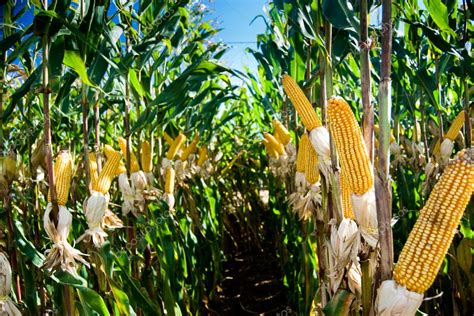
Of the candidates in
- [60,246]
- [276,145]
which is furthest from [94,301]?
[276,145]

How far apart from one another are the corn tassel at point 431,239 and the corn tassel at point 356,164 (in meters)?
0.14

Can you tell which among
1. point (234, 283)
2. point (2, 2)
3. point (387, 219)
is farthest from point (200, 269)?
point (387, 219)

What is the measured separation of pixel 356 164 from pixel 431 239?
29 cm

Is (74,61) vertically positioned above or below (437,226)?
above

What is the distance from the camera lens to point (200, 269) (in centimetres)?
418

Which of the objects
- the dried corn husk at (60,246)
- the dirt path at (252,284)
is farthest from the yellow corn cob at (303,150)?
the dirt path at (252,284)

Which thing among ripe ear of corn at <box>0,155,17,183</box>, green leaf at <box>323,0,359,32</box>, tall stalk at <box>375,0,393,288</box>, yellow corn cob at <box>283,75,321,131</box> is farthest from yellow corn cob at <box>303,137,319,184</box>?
ripe ear of corn at <box>0,155,17,183</box>

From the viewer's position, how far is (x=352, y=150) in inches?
49.9

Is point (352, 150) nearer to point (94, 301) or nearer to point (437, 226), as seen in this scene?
point (437, 226)

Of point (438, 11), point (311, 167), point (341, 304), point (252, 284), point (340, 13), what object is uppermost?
point (438, 11)

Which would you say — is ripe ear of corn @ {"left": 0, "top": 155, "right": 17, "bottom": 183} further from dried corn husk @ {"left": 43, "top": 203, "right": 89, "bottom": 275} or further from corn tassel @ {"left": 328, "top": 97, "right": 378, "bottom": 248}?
corn tassel @ {"left": 328, "top": 97, "right": 378, "bottom": 248}

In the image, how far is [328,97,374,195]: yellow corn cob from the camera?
126 centimetres

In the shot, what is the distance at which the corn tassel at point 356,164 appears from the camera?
4.16 feet

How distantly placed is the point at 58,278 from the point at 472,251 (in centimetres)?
→ 227
